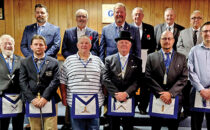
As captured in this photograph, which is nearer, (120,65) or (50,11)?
(120,65)

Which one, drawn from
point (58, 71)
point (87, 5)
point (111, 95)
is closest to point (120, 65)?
point (111, 95)

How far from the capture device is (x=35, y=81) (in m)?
2.70

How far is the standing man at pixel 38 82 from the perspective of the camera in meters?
2.67

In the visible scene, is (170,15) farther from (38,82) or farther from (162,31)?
(38,82)

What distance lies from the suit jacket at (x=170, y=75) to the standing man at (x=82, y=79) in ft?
2.17

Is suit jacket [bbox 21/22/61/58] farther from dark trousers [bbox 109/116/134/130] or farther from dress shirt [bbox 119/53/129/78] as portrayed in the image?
dark trousers [bbox 109/116/134/130]

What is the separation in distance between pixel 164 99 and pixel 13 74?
6.26ft

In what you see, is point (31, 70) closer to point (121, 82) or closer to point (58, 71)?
point (58, 71)

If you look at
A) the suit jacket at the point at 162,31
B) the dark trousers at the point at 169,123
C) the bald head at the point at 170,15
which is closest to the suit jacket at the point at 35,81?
the dark trousers at the point at 169,123

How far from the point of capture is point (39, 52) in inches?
107

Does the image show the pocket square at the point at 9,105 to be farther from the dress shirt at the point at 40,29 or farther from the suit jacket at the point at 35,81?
the dress shirt at the point at 40,29

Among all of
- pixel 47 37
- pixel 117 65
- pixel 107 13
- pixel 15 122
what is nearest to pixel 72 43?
pixel 47 37

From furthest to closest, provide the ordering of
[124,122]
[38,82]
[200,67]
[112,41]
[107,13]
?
[107,13] < [112,41] < [200,67] < [124,122] < [38,82]

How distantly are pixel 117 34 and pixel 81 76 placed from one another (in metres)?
0.95
